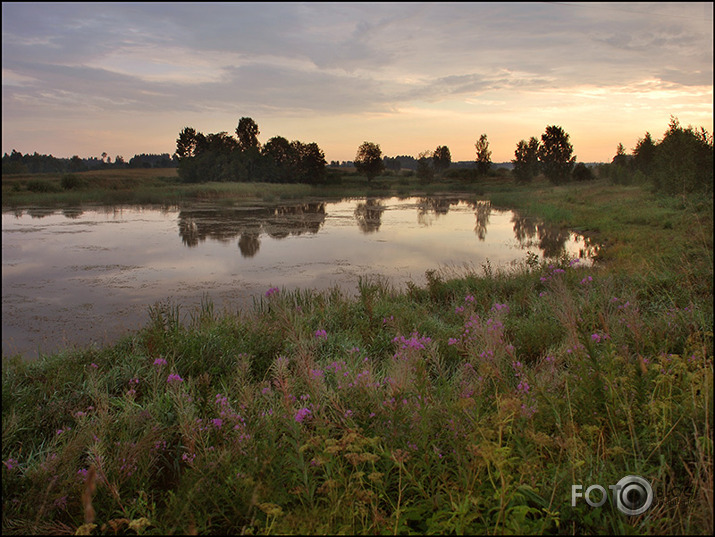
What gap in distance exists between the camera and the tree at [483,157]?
3046 inches

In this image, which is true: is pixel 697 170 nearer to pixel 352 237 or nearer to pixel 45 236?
pixel 352 237

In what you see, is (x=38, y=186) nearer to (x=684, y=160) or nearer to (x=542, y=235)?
(x=542, y=235)

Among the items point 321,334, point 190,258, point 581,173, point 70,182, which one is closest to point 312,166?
point 70,182

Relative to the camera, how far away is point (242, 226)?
69.5ft

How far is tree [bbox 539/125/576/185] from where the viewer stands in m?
55.5

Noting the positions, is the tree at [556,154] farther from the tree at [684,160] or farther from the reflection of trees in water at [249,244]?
the reflection of trees in water at [249,244]

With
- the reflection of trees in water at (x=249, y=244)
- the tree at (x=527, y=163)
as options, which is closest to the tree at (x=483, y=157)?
the tree at (x=527, y=163)

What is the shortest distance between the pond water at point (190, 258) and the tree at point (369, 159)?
48.7 meters

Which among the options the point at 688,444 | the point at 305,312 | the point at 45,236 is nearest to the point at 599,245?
the point at 305,312

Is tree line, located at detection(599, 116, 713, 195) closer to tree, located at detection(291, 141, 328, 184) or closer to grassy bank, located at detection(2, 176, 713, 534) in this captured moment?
grassy bank, located at detection(2, 176, 713, 534)

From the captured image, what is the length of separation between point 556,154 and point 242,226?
158 feet

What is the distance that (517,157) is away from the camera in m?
67.2

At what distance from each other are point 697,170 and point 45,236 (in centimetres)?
2593

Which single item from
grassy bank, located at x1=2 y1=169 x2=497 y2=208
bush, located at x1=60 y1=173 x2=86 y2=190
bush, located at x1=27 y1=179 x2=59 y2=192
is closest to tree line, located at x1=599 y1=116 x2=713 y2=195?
grassy bank, located at x1=2 y1=169 x2=497 y2=208
